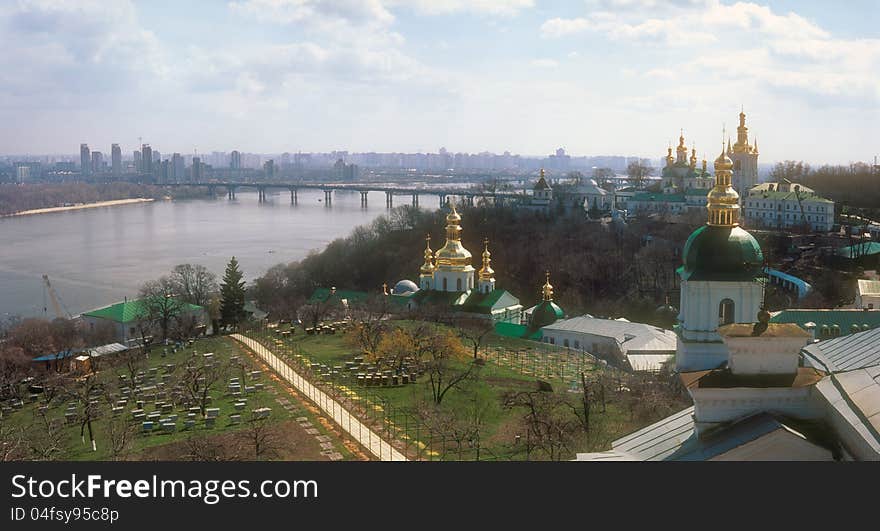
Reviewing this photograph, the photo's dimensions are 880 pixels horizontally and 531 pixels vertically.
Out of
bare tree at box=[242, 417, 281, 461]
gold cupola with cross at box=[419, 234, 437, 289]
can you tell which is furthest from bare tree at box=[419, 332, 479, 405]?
gold cupola with cross at box=[419, 234, 437, 289]

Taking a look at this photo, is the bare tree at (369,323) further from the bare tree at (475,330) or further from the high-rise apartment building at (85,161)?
the high-rise apartment building at (85,161)

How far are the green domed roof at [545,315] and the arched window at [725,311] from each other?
17.2 ft

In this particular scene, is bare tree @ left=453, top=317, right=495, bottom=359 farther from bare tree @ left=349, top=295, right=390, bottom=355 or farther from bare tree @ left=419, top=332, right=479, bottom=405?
bare tree @ left=349, top=295, right=390, bottom=355

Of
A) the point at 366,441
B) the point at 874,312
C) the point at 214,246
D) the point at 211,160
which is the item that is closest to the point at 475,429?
the point at 366,441

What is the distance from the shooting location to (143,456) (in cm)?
679

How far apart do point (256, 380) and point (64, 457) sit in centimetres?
A: 270

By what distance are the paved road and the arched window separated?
398 cm

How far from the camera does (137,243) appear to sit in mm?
31344

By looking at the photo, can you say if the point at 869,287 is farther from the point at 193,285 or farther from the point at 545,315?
the point at 193,285

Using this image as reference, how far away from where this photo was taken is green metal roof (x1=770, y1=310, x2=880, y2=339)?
37.7 feet

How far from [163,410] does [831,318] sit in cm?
877

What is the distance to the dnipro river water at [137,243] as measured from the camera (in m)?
21.7
